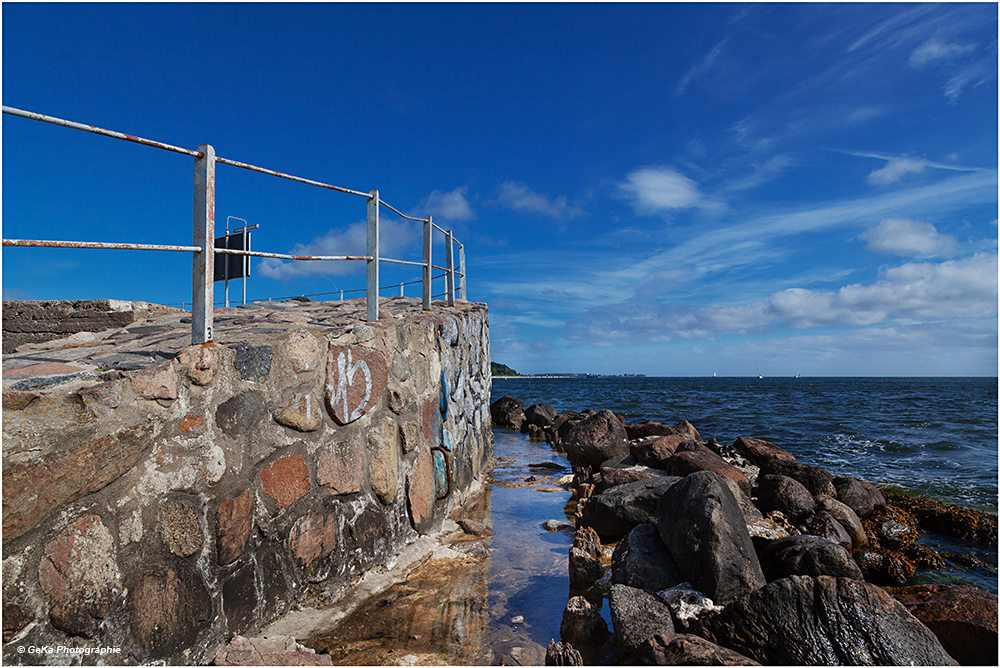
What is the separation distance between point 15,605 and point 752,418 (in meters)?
21.2

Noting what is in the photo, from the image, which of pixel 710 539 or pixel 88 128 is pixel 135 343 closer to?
pixel 88 128

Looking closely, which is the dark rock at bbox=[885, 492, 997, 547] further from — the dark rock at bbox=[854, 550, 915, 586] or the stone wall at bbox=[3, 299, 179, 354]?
the stone wall at bbox=[3, 299, 179, 354]

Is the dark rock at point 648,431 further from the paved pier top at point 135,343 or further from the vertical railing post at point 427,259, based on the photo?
the paved pier top at point 135,343

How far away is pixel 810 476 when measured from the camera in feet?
23.9

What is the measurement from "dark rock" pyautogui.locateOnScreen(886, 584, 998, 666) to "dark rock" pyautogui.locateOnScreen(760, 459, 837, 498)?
3.76 m

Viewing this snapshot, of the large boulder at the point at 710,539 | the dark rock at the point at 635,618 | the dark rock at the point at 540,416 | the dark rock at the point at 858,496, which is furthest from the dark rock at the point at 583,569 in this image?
the dark rock at the point at 540,416

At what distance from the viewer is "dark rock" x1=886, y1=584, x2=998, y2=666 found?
3084 mm

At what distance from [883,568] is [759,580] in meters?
2.59

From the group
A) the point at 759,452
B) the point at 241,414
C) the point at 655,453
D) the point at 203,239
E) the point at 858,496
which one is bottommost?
the point at 858,496

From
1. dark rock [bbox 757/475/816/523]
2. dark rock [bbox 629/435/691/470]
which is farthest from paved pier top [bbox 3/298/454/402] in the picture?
dark rock [bbox 757/475/816/523]

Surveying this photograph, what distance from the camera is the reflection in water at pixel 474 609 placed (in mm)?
2861

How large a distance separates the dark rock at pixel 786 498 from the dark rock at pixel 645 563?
3155 millimetres

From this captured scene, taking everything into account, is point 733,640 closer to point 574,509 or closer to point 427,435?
point 427,435

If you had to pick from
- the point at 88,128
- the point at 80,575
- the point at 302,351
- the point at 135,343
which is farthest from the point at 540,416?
the point at 88,128
